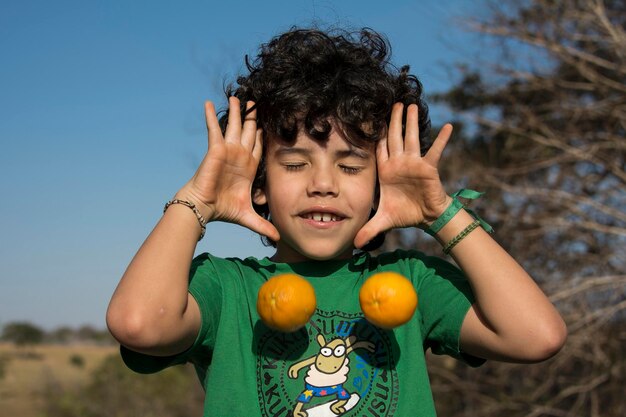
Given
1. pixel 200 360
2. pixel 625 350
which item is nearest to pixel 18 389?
pixel 625 350

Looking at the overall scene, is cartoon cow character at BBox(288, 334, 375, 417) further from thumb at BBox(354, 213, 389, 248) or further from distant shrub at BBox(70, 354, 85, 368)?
distant shrub at BBox(70, 354, 85, 368)

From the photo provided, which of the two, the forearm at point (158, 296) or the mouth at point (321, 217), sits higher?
the mouth at point (321, 217)

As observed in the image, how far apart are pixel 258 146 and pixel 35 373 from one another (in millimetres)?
20593

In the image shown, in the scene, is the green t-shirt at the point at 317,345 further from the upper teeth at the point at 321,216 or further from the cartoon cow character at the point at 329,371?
the upper teeth at the point at 321,216

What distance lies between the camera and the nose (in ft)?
7.41

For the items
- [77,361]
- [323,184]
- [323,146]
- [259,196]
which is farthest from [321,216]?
[77,361]

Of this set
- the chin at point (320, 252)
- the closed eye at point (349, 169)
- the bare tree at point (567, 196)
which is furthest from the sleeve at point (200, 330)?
the bare tree at point (567, 196)

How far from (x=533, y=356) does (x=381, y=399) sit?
47 centimetres

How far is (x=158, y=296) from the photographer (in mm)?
2043

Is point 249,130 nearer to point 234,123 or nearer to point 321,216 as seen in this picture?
point 234,123

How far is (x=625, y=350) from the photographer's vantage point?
898 cm

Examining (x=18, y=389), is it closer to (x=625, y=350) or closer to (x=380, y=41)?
(x=625, y=350)

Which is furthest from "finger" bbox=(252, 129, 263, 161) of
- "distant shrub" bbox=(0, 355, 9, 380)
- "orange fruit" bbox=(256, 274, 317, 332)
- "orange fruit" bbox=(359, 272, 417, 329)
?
"distant shrub" bbox=(0, 355, 9, 380)

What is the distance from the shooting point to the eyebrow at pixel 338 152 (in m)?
2.34
